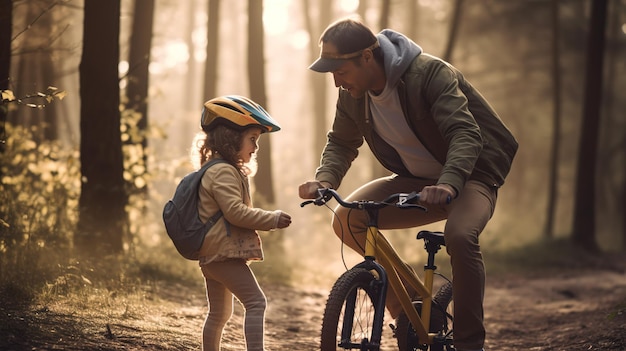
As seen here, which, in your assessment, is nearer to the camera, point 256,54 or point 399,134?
point 399,134

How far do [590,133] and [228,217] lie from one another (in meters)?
16.3

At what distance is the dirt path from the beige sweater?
3.59ft

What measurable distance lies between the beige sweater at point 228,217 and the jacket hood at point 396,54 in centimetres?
111

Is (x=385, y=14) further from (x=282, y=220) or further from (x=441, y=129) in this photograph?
(x=282, y=220)

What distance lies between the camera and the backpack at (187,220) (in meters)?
5.29

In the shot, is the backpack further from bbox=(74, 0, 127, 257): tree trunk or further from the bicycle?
bbox=(74, 0, 127, 257): tree trunk

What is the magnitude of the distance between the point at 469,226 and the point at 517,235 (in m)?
23.7

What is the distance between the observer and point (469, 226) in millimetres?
5266

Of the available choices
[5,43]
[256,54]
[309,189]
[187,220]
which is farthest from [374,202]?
[256,54]

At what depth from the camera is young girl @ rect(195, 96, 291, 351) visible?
527 cm

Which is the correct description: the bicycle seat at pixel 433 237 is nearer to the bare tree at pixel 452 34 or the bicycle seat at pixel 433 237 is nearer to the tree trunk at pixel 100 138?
the tree trunk at pixel 100 138

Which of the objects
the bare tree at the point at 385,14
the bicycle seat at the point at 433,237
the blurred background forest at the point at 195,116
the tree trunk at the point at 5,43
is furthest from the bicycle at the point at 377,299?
the bare tree at the point at 385,14

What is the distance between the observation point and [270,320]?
8.91 m

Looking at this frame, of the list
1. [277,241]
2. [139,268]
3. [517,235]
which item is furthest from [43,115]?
[517,235]
